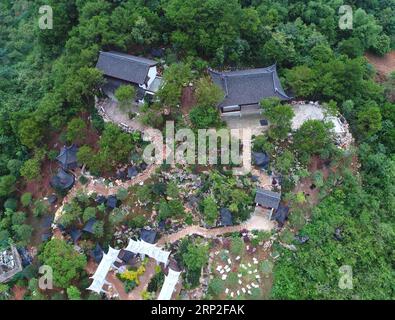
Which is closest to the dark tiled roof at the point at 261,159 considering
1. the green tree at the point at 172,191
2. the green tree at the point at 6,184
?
the green tree at the point at 172,191

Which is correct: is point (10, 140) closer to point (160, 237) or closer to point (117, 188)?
point (117, 188)

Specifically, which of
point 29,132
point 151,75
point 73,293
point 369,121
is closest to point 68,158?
point 29,132

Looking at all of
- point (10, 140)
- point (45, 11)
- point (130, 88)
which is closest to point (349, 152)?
point (130, 88)

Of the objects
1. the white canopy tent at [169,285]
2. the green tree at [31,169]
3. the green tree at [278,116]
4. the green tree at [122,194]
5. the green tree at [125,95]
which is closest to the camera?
the white canopy tent at [169,285]

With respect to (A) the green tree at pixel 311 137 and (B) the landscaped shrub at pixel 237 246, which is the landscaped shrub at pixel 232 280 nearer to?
(B) the landscaped shrub at pixel 237 246

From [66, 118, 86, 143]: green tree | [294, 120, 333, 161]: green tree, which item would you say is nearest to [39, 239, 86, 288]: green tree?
[66, 118, 86, 143]: green tree

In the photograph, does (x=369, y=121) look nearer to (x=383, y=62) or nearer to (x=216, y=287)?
(x=383, y=62)
